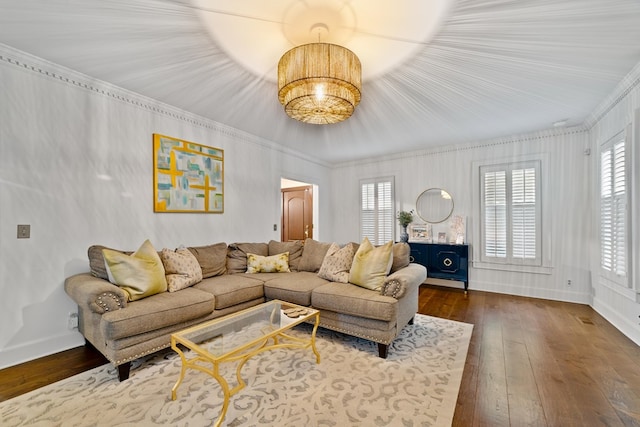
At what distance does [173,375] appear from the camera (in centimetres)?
209

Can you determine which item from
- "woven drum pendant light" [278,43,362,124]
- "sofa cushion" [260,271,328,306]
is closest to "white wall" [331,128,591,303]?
"sofa cushion" [260,271,328,306]

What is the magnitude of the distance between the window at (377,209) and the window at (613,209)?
2926mm

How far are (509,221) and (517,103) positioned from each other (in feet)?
6.47

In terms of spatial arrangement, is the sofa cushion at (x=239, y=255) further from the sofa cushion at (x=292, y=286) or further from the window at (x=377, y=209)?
the window at (x=377, y=209)

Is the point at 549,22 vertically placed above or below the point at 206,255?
above

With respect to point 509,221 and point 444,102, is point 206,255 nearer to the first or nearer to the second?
point 444,102

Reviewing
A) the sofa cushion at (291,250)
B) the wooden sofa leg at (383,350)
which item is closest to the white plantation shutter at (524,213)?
the wooden sofa leg at (383,350)

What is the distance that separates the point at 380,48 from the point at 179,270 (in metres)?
2.76

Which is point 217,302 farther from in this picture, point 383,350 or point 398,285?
point 398,285

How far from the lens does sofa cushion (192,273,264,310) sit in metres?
2.72

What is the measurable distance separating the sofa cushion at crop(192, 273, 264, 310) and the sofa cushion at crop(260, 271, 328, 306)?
127 millimetres

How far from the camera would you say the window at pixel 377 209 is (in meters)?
5.59

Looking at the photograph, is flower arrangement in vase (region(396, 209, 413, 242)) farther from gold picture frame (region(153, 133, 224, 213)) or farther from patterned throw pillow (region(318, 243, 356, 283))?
gold picture frame (region(153, 133, 224, 213))

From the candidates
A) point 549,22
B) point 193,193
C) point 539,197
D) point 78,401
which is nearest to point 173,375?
point 78,401
